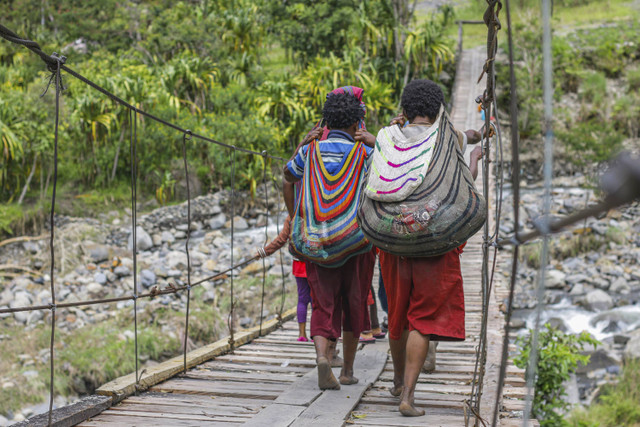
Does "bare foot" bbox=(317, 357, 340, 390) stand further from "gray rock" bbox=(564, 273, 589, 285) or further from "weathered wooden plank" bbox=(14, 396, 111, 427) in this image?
"gray rock" bbox=(564, 273, 589, 285)

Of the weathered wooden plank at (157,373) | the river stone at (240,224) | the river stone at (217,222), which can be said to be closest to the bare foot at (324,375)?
the weathered wooden plank at (157,373)

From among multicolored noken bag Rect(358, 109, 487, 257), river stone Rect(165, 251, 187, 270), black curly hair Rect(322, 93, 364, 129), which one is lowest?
river stone Rect(165, 251, 187, 270)

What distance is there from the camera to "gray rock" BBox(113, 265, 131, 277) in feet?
28.7

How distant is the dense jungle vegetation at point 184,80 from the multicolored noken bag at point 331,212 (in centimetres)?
826

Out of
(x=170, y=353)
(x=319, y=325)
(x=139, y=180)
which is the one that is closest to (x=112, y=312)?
(x=170, y=353)

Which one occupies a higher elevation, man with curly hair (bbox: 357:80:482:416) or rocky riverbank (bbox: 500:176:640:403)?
man with curly hair (bbox: 357:80:482:416)

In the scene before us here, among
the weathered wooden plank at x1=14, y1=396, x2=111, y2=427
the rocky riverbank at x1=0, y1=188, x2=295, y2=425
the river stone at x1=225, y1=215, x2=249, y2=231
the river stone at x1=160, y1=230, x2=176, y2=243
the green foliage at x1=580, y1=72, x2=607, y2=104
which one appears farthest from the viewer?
the green foliage at x1=580, y1=72, x2=607, y2=104

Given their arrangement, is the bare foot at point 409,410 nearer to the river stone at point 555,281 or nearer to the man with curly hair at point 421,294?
the man with curly hair at point 421,294

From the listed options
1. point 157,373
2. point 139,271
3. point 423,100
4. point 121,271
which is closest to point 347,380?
point 157,373

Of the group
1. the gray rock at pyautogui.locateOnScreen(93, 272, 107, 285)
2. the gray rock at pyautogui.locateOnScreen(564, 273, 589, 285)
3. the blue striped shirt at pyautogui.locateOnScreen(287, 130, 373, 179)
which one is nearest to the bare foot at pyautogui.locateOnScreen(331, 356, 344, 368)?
the blue striped shirt at pyautogui.locateOnScreen(287, 130, 373, 179)

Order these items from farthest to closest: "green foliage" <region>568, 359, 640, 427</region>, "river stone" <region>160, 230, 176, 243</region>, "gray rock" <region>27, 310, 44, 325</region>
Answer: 1. "river stone" <region>160, 230, 176, 243</region>
2. "gray rock" <region>27, 310, 44, 325</region>
3. "green foliage" <region>568, 359, 640, 427</region>

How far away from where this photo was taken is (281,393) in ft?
7.34

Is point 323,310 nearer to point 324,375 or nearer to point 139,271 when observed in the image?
point 324,375

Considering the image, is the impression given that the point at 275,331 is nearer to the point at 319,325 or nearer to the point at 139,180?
the point at 319,325
